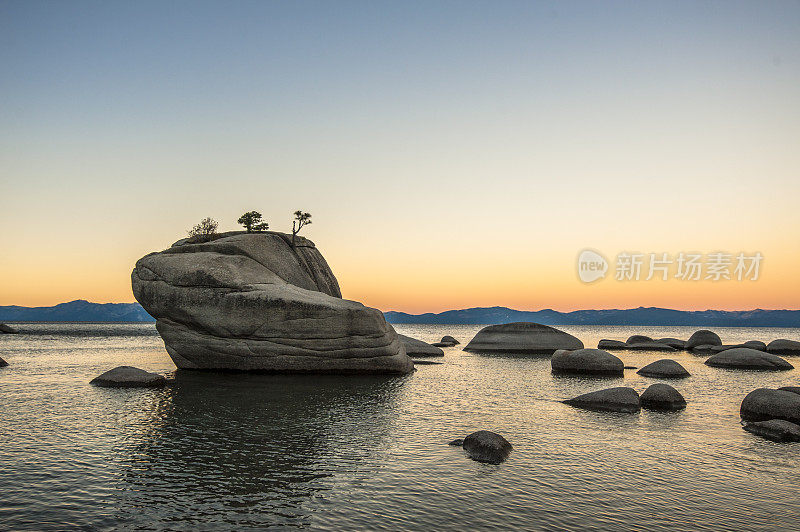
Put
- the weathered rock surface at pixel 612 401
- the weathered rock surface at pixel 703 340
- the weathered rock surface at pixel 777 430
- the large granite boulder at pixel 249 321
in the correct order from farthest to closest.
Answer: the weathered rock surface at pixel 703 340 → the large granite boulder at pixel 249 321 → the weathered rock surface at pixel 612 401 → the weathered rock surface at pixel 777 430

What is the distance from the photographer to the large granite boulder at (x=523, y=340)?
247 feet

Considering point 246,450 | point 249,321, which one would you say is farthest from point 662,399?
point 249,321

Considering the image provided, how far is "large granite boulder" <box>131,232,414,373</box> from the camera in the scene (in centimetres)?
3650

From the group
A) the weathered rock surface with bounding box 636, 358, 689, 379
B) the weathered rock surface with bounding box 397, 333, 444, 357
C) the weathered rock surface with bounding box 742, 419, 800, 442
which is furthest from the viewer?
the weathered rock surface with bounding box 397, 333, 444, 357

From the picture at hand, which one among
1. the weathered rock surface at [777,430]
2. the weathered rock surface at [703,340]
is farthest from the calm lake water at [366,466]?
the weathered rock surface at [703,340]

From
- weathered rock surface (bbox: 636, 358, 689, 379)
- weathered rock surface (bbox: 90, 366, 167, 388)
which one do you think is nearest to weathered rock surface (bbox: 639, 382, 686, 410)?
weathered rock surface (bbox: 636, 358, 689, 379)

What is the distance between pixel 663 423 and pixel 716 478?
8.20 meters

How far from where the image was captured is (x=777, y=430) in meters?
19.9

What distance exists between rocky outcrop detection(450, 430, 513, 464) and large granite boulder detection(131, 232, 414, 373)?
21.0 m

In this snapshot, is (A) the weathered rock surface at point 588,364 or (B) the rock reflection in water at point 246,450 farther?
(A) the weathered rock surface at point 588,364

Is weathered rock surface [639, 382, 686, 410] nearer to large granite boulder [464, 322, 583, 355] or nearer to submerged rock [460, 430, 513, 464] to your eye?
submerged rock [460, 430, 513, 464]

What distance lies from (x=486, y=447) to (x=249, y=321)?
79.8 ft

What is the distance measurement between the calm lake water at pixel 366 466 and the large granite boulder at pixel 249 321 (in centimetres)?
903

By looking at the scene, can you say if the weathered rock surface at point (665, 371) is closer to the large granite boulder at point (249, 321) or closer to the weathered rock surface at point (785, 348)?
the large granite boulder at point (249, 321)
